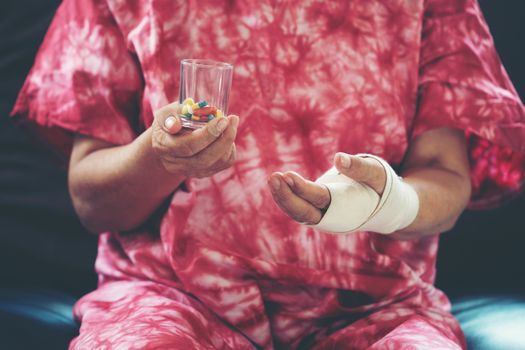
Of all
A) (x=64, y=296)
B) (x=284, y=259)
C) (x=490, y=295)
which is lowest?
(x=490, y=295)

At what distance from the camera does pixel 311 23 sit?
3.35 feet

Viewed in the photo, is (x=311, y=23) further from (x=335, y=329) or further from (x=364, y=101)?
(x=335, y=329)

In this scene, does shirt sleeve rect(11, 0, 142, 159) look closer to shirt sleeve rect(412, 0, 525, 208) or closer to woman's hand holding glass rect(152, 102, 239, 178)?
woman's hand holding glass rect(152, 102, 239, 178)

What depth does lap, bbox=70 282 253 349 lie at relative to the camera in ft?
2.74

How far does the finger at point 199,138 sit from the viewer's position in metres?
0.77

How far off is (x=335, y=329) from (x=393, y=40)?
42cm

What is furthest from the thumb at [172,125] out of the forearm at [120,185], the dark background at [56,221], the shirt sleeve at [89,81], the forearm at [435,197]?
the dark background at [56,221]

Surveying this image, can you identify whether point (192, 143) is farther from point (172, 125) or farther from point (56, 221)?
point (56, 221)

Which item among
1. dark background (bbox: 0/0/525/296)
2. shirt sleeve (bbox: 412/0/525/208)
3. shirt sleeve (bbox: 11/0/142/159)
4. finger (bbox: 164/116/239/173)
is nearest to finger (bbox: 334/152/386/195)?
finger (bbox: 164/116/239/173)

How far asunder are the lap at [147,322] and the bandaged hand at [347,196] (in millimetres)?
205

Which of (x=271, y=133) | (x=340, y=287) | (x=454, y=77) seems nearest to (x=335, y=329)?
(x=340, y=287)

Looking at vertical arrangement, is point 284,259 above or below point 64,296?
above

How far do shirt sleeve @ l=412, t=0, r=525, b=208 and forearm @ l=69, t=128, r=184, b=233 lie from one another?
39 centimetres

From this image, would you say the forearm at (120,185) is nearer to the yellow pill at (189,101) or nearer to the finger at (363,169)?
the yellow pill at (189,101)
